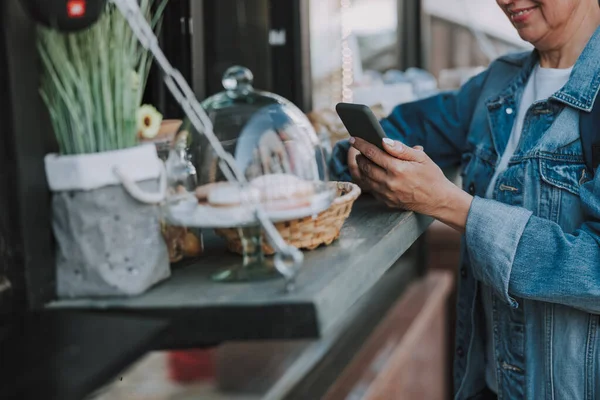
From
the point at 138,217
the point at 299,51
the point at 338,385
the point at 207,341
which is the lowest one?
the point at 338,385

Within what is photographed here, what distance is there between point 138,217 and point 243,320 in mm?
187

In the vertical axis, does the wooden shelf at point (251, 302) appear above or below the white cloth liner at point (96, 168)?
below

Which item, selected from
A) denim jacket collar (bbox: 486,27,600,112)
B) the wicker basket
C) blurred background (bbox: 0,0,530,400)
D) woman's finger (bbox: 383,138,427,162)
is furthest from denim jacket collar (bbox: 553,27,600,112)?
blurred background (bbox: 0,0,530,400)

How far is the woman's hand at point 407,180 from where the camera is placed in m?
1.34

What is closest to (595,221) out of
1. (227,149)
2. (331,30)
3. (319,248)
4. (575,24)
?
(575,24)

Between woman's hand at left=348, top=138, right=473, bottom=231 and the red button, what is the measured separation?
0.58 m

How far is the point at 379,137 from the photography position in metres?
1.27

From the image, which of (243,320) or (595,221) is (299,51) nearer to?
(595,221)

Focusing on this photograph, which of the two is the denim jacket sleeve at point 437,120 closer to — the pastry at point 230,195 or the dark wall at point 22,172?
the pastry at point 230,195

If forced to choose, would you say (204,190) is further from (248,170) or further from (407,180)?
(407,180)

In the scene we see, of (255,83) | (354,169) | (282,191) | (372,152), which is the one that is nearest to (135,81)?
(282,191)

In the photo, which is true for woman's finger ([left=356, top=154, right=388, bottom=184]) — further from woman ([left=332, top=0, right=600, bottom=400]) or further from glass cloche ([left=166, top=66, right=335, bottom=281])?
glass cloche ([left=166, top=66, right=335, bottom=281])

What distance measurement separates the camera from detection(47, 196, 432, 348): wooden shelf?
2.84 feet

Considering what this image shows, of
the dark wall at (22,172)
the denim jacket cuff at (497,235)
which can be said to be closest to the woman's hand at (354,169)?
the denim jacket cuff at (497,235)
